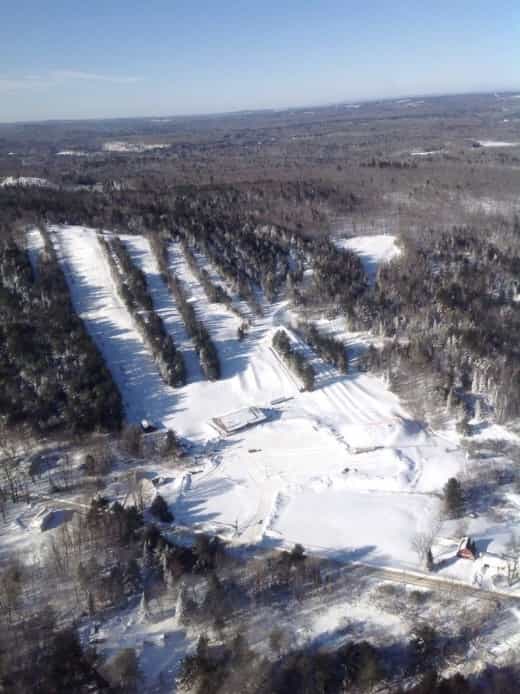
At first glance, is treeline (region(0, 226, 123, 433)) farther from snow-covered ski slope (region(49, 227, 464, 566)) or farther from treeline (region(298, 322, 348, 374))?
treeline (region(298, 322, 348, 374))

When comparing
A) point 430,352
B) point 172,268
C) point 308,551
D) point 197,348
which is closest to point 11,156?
point 172,268

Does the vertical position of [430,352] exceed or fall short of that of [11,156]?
it falls short

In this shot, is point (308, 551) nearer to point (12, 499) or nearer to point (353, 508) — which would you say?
point (353, 508)

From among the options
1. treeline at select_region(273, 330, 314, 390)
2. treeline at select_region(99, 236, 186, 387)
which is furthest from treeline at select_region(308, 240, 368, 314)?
treeline at select_region(99, 236, 186, 387)

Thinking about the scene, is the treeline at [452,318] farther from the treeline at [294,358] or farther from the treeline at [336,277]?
the treeline at [294,358]

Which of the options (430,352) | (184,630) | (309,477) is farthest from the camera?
(430,352)

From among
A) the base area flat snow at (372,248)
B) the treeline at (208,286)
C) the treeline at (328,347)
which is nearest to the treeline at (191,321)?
the treeline at (208,286)
